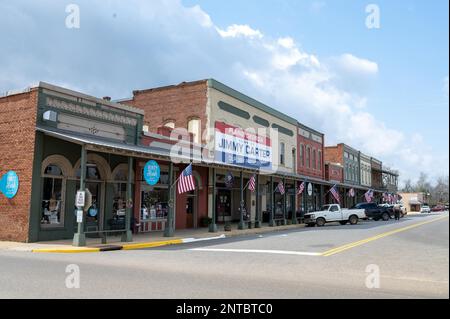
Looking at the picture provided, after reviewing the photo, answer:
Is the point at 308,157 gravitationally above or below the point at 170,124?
below

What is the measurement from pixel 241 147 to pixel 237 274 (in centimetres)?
2336

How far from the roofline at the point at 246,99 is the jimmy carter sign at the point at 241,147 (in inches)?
93.3

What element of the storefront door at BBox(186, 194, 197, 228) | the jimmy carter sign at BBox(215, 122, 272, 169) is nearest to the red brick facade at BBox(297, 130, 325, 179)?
the jimmy carter sign at BBox(215, 122, 272, 169)

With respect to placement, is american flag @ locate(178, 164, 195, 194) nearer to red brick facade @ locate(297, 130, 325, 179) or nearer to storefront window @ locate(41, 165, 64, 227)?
storefront window @ locate(41, 165, 64, 227)

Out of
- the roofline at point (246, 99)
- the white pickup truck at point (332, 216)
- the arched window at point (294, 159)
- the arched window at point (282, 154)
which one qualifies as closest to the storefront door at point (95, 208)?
the roofline at point (246, 99)

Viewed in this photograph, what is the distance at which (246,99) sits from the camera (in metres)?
34.1

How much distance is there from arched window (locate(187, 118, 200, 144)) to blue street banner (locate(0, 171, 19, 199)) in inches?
532

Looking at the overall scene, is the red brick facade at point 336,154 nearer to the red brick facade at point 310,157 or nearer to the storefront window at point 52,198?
the red brick facade at point 310,157

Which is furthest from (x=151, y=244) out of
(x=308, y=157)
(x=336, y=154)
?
(x=336, y=154)

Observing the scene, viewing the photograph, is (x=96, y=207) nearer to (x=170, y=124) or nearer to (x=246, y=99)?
(x=170, y=124)

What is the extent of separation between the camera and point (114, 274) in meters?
9.67
